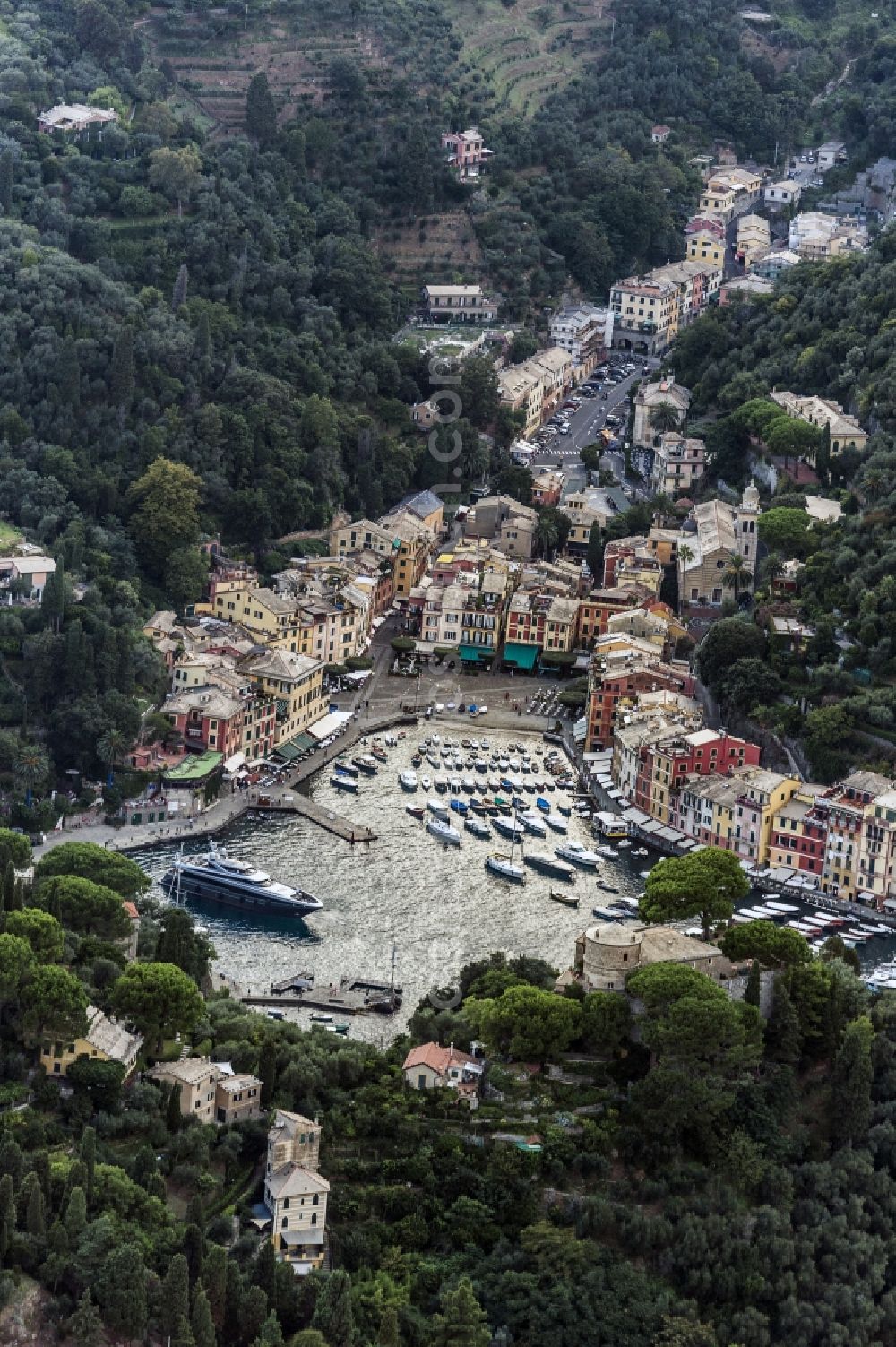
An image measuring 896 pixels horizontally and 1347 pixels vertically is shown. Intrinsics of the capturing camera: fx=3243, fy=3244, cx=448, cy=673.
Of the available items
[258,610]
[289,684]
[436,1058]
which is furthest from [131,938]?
[258,610]

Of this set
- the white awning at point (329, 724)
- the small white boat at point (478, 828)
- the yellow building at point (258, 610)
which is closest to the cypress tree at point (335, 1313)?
the small white boat at point (478, 828)

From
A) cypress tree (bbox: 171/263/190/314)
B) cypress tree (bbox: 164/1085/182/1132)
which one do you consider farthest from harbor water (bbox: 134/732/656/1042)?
cypress tree (bbox: 171/263/190/314)

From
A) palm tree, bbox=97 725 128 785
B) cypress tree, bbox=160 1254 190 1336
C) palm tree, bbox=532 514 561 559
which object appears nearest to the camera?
cypress tree, bbox=160 1254 190 1336

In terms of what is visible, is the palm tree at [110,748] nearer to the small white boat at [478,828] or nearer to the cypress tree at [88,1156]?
the small white boat at [478,828]

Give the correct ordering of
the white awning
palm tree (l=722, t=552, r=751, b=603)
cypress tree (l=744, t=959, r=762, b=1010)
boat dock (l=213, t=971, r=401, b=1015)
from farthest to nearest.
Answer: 1. palm tree (l=722, t=552, r=751, b=603)
2. the white awning
3. boat dock (l=213, t=971, r=401, b=1015)
4. cypress tree (l=744, t=959, r=762, b=1010)

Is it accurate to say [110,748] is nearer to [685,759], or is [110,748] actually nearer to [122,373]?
[685,759]

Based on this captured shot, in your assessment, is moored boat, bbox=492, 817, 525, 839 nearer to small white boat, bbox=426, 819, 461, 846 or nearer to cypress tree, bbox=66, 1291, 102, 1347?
small white boat, bbox=426, 819, 461, 846
